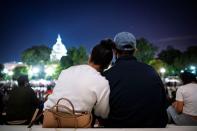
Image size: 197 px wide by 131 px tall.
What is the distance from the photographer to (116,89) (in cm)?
375

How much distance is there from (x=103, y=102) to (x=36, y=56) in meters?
99.6

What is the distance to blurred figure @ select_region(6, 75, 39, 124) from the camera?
716 cm

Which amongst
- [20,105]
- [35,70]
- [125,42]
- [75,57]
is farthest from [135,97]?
[35,70]

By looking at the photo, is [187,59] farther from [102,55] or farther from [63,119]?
[63,119]

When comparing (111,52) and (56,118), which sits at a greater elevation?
(111,52)

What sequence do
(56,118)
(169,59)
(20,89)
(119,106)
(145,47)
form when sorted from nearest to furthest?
1. (56,118)
2. (119,106)
3. (20,89)
4. (145,47)
5. (169,59)

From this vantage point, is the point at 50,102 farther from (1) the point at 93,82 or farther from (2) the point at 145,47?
(2) the point at 145,47

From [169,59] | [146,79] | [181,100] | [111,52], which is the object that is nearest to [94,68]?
[111,52]

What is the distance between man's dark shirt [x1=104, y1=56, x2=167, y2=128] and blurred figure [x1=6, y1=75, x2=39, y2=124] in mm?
3818

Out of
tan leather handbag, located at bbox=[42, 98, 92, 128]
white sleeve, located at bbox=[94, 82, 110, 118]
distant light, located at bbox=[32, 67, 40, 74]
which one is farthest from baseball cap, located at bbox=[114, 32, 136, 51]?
distant light, located at bbox=[32, 67, 40, 74]

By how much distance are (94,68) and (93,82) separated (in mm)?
366

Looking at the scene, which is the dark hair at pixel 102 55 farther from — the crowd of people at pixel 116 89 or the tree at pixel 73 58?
the tree at pixel 73 58

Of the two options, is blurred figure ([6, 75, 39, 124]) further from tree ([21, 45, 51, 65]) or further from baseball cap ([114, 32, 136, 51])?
tree ([21, 45, 51, 65])

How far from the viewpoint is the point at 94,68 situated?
12.5ft
